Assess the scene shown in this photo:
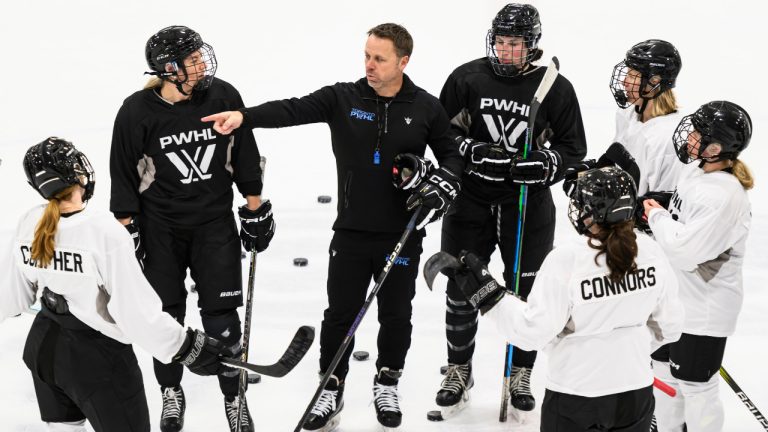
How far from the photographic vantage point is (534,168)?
10.8 feet

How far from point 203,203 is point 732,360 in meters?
2.32

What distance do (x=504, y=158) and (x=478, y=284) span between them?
1022 millimetres

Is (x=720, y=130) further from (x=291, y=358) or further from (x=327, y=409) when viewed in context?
(x=327, y=409)

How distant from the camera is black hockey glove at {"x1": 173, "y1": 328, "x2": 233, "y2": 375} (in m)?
2.47

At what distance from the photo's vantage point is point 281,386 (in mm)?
3697

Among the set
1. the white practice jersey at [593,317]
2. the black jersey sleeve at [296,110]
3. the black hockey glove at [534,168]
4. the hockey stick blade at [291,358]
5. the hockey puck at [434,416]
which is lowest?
the hockey puck at [434,416]

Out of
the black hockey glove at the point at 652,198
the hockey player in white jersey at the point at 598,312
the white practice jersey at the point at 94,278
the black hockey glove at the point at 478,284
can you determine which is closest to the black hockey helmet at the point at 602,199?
the hockey player in white jersey at the point at 598,312

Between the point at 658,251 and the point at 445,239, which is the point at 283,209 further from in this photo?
the point at 658,251

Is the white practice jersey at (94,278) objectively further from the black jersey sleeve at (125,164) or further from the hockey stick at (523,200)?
the hockey stick at (523,200)

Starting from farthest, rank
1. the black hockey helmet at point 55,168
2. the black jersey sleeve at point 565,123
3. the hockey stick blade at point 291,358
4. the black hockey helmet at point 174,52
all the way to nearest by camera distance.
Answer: the black jersey sleeve at point 565,123 < the black hockey helmet at point 174,52 < the hockey stick blade at point 291,358 < the black hockey helmet at point 55,168

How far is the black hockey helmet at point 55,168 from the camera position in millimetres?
2318

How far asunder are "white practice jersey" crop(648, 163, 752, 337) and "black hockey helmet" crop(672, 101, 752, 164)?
71mm

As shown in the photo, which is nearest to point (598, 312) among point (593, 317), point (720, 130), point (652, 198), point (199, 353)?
point (593, 317)

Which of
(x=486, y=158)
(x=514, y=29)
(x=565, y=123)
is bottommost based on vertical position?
(x=486, y=158)
